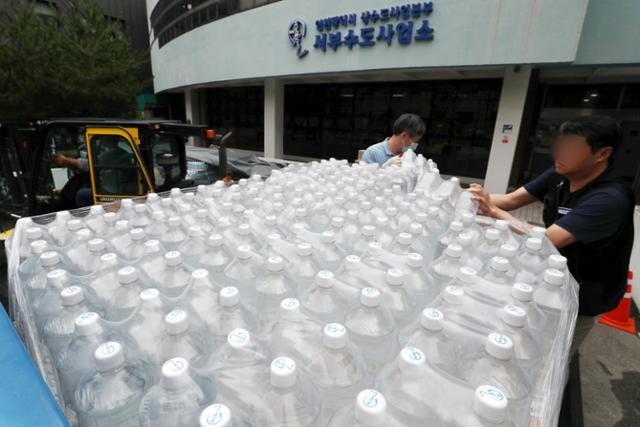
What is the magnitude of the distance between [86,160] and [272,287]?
14.1ft

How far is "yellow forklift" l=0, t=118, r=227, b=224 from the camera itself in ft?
12.5

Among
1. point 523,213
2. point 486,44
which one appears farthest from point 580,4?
point 523,213

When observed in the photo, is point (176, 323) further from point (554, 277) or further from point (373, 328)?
point (554, 277)

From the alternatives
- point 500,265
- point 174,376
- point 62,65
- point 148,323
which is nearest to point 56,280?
point 148,323

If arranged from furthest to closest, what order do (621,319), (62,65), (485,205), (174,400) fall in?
(62,65) < (621,319) < (485,205) < (174,400)

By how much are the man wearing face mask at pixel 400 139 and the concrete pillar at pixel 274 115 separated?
10.2 metres

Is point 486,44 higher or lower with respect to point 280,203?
higher

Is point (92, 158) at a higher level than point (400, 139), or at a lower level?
lower

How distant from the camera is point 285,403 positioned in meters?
0.73

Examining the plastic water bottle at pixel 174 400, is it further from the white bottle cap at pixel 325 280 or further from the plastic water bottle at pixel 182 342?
the white bottle cap at pixel 325 280

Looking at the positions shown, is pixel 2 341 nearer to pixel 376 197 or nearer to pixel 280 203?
pixel 280 203

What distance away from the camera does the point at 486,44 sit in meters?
7.59

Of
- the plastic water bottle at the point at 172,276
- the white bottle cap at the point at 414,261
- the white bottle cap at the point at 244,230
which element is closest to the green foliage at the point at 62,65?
the white bottle cap at the point at 244,230

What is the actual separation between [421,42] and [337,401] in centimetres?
944
